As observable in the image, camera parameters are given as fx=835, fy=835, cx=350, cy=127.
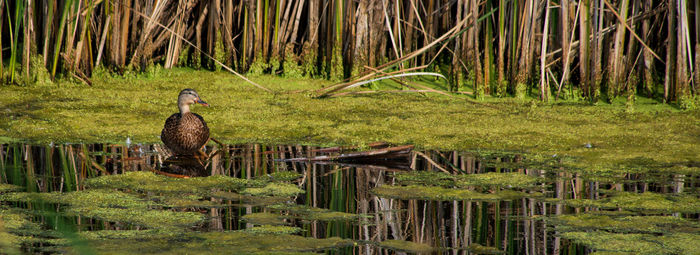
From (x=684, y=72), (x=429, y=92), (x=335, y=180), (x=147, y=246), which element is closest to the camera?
(x=147, y=246)

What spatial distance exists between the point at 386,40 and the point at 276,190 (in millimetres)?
3848

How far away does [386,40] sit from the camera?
7.98m

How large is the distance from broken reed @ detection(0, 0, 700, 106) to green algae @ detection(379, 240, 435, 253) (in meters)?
3.95

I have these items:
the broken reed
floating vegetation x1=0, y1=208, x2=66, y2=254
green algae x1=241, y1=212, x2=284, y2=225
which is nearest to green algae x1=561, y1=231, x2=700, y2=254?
green algae x1=241, y1=212, x2=284, y2=225

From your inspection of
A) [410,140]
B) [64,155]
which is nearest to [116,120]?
[64,155]

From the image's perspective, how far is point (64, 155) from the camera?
5207 millimetres

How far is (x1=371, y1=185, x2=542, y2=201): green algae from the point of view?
4.29 metres

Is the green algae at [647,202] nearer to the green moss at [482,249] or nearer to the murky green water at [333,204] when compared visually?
the murky green water at [333,204]

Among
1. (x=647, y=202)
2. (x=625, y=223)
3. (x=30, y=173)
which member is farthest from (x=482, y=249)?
(x=30, y=173)

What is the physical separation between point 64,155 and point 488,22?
12.4ft

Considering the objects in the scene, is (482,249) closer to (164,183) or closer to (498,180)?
(498,180)

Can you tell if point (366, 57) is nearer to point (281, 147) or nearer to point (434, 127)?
point (434, 127)

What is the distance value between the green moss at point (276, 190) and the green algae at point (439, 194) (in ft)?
1.37

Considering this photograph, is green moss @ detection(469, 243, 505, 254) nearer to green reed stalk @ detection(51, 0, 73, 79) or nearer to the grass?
the grass
